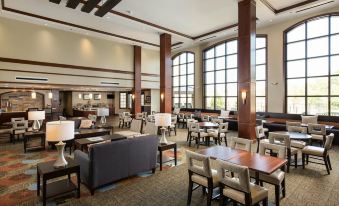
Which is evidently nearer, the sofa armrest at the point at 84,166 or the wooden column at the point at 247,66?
the sofa armrest at the point at 84,166

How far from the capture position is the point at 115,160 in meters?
3.67

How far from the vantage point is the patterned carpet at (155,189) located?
128 inches

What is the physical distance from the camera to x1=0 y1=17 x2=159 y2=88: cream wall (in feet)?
28.7

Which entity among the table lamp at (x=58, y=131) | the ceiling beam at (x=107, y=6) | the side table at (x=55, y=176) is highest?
the ceiling beam at (x=107, y=6)

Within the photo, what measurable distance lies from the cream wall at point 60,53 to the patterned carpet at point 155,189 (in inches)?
238

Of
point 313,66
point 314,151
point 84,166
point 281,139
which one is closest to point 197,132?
point 281,139

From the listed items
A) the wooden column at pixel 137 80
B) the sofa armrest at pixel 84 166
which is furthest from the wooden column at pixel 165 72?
the sofa armrest at pixel 84 166

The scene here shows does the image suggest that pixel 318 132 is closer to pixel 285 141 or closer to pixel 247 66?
pixel 285 141

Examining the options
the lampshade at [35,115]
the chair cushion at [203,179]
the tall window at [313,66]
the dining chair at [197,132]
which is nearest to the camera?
the chair cushion at [203,179]

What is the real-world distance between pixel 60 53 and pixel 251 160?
10.6 meters

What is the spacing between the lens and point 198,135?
6762 millimetres

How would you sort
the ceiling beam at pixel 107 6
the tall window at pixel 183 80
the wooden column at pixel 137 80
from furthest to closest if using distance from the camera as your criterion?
the tall window at pixel 183 80 → the wooden column at pixel 137 80 → the ceiling beam at pixel 107 6

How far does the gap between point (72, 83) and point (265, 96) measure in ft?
34.8

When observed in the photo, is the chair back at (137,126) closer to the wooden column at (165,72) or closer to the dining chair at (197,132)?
the dining chair at (197,132)
